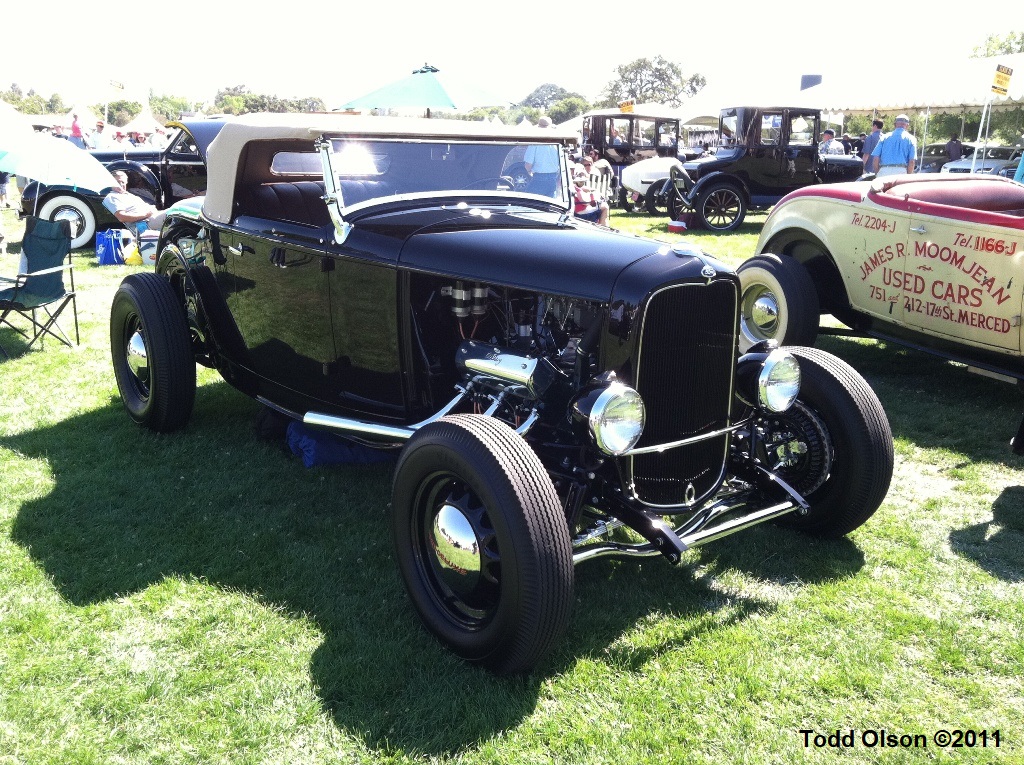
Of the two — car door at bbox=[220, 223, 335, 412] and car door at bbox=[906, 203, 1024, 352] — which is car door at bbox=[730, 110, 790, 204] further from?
car door at bbox=[220, 223, 335, 412]

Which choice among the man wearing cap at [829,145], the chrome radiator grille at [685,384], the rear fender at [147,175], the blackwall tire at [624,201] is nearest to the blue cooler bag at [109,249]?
the rear fender at [147,175]

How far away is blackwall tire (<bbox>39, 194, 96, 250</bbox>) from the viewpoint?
10883 millimetres

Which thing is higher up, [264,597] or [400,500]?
[400,500]

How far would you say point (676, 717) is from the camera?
2623mm

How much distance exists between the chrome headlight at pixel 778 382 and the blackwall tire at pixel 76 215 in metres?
10.3

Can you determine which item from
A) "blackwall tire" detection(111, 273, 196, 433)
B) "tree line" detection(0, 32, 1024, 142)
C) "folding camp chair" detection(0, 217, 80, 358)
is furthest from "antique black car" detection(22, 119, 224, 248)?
"tree line" detection(0, 32, 1024, 142)

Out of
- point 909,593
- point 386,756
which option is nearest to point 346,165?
point 386,756

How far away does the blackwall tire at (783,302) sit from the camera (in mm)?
Result: 5859

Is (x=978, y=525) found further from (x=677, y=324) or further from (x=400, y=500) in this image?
(x=400, y=500)

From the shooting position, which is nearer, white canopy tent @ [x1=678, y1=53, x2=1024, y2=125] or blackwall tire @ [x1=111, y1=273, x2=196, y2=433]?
blackwall tire @ [x1=111, y1=273, x2=196, y2=433]

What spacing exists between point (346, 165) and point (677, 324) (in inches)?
68.4

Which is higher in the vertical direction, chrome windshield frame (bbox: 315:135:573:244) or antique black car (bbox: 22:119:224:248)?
chrome windshield frame (bbox: 315:135:573:244)

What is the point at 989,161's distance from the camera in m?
20.1

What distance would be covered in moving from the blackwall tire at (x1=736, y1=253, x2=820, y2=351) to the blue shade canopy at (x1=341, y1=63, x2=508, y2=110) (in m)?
8.21
